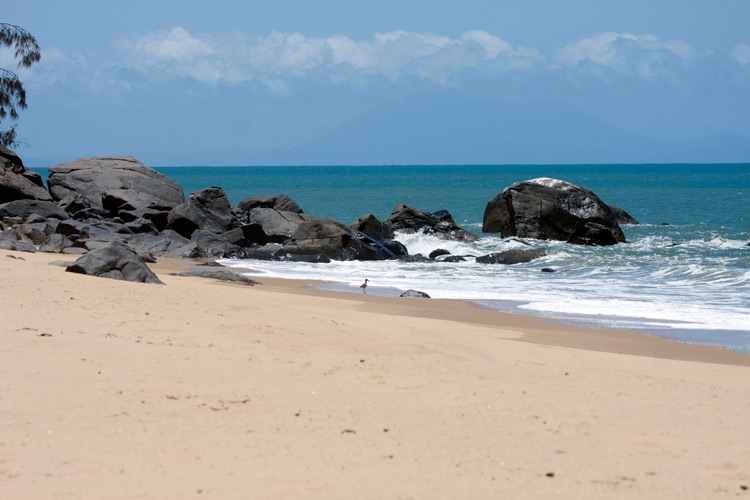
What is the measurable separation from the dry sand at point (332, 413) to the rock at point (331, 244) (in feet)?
47.3

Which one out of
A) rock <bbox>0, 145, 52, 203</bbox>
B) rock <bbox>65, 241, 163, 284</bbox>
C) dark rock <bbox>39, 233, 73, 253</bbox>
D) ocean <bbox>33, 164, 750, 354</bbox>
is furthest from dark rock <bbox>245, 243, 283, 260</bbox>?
rock <bbox>65, 241, 163, 284</bbox>

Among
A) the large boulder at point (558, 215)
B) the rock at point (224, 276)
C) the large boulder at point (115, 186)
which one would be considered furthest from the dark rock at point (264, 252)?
the large boulder at point (558, 215)

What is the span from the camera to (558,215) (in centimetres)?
2952

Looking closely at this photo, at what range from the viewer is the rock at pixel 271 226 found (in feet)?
85.7

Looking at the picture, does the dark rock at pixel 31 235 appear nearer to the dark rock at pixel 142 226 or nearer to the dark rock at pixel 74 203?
the dark rock at pixel 142 226

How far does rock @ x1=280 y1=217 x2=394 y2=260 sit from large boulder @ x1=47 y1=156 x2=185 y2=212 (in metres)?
8.01

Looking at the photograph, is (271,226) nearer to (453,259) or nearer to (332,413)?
(453,259)

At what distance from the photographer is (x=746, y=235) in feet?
106

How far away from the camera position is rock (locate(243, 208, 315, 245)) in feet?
85.7

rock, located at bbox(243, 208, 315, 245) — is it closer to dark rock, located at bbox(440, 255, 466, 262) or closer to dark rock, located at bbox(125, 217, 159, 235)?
dark rock, located at bbox(125, 217, 159, 235)

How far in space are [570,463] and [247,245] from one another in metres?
21.7

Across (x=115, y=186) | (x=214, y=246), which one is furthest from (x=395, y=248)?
(x=115, y=186)

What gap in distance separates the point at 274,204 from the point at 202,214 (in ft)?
18.2

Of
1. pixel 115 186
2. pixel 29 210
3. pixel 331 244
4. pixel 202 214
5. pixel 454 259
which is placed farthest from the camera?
pixel 115 186
